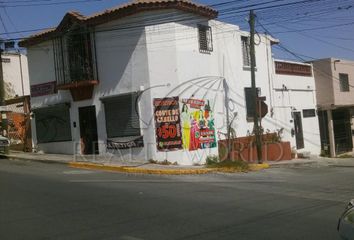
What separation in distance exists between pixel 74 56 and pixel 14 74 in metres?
17.1

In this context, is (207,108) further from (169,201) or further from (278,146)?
(169,201)

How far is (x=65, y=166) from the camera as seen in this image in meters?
19.7

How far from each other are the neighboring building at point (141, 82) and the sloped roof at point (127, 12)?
41 millimetres

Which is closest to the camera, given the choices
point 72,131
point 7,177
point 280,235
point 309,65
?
point 280,235

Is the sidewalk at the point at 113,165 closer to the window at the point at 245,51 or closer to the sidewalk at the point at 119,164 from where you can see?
the sidewalk at the point at 119,164

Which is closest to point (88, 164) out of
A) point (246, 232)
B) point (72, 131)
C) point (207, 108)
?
point (72, 131)

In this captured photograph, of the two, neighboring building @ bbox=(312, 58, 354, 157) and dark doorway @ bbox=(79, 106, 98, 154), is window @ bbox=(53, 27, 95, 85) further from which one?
neighboring building @ bbox=(312, 58, 354, 157)

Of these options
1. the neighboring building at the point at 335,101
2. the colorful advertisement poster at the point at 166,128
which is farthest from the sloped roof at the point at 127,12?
the neighboring building at the point at 335,101

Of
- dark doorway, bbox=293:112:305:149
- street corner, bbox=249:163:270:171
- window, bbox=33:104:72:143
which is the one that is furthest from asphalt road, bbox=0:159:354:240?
dark doorway, bbox=293:112:305:149

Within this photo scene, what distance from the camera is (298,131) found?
2889cm

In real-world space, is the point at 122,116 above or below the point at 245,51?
below

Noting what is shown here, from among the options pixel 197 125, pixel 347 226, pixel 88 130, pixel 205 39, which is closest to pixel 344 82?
pixel 205 39

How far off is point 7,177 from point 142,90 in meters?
6.87

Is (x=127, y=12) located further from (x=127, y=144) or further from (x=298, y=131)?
(x=298, y=131)
